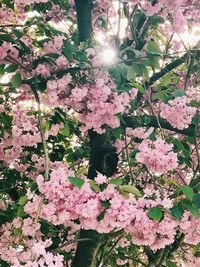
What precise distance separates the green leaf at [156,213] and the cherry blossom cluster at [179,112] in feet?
3.32

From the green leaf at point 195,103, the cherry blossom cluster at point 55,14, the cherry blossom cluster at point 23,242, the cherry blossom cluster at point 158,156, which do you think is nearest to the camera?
the cherry blossom cluster at point 23,242

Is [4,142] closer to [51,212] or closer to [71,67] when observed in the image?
[71,67]

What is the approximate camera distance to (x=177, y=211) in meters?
2.58

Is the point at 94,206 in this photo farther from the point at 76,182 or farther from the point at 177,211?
the point at 177,211

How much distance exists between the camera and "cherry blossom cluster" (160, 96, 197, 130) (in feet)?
10.9

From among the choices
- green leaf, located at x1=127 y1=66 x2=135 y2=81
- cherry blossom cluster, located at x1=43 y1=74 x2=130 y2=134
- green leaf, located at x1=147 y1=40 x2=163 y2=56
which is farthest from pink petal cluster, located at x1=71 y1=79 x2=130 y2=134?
green leaf, located at x1=147 y1=40 x2=163 y2=56

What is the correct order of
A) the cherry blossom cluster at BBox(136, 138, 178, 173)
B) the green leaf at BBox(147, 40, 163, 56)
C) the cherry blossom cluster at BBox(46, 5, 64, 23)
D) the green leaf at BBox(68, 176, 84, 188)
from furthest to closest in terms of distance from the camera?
1. the cherry blossom cluster at BBox(46, 5, 64, 23)
2. the green leaf at BBox(147, 40, 163, 56)
3. the cherry blossom cluster at BBox(136, 138, 178, 173)
4. the green leaf at BBox(68, 176, 84, 188)

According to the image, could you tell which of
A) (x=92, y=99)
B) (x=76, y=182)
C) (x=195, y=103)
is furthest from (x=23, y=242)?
(x=195, y=103)

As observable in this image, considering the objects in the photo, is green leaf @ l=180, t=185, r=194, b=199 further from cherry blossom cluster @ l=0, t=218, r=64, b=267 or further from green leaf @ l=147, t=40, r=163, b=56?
green leaf @ l=147, t=40, r=163, b=56

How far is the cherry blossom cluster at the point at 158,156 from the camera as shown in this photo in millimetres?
2906

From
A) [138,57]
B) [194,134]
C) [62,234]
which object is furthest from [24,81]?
[62,234]

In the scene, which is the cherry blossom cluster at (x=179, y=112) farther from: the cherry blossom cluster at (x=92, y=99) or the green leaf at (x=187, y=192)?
the green leaf at (x=187, y=192)

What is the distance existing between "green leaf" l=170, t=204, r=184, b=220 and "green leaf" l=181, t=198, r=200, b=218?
0.04m

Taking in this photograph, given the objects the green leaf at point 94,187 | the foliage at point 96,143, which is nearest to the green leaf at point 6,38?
Answer: the foliage at point 96,143
